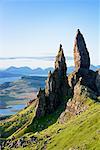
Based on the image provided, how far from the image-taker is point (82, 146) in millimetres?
193000

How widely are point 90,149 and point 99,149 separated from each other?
23.0ft

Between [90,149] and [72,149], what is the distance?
13902mm

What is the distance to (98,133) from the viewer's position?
656 ft

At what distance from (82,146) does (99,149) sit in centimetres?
1523

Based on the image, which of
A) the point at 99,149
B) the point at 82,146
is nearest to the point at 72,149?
the point at 82,146

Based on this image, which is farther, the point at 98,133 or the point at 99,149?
the point at 98,133

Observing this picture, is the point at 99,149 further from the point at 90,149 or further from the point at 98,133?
the point at 98,133

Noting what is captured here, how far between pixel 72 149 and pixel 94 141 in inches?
506

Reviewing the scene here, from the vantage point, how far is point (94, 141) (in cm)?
19188

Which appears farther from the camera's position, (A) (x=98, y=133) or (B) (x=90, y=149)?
(A) (x=98, y=133)

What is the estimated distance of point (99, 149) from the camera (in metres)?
180

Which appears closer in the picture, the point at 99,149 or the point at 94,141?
the point at 99,149

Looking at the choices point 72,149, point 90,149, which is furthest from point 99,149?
point 72,149

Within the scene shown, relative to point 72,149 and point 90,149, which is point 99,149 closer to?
point 90,149
